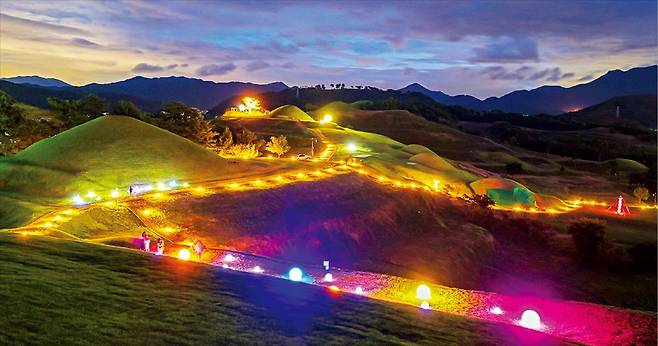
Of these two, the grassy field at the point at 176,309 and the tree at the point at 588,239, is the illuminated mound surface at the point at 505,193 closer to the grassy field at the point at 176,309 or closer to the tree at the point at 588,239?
the tree at the point at 588,239

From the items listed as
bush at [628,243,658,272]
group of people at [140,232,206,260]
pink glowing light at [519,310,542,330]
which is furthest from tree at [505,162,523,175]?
group of people at [140,232,206,260]

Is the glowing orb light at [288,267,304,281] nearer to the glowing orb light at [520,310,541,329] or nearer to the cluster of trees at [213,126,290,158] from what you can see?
the glowing orb light at [520,310,541,329]

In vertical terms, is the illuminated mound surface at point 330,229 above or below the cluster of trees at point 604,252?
above

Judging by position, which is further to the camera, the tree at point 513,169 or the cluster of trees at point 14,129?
the tree at point 513,169

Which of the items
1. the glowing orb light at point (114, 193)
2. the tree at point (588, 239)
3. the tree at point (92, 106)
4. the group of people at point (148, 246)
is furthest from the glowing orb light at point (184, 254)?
the tree at point (92, 106)

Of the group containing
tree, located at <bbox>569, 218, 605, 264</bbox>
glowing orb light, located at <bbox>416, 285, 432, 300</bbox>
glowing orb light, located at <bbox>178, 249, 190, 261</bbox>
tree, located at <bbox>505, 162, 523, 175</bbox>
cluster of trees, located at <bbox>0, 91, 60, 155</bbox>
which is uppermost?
cluster of trees, located at <bbox>0, 91, 60, 155</bbox>

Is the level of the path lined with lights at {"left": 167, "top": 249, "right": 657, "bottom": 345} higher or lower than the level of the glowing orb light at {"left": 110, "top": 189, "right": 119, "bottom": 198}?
lower

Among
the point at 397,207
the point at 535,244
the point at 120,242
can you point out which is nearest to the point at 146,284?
the point at 120,242
